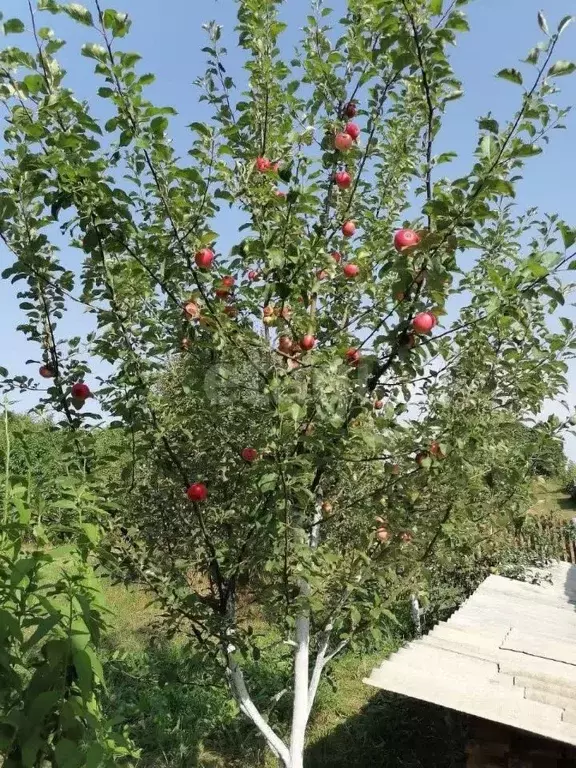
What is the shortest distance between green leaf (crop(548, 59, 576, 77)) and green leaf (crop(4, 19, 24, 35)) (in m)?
1.57

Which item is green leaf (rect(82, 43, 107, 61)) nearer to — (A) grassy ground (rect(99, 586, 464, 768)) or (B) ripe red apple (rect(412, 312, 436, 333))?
(B) ripe red apple (rect(412, 312, 436, 333))

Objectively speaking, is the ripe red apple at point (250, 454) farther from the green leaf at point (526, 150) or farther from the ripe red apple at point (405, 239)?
the green leaf at point (526, 150)

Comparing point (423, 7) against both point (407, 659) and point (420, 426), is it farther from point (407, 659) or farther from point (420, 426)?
point (407, 659)

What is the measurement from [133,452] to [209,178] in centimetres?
110

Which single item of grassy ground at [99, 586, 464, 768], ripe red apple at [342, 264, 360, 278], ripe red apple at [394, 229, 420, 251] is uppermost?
ripe red apple at [342, 264, 360, 278]

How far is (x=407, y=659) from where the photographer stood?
9.64 feet

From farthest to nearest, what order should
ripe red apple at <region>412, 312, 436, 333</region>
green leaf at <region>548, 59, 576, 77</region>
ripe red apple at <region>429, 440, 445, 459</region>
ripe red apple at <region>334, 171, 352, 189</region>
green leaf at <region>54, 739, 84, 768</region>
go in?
1. ripe red apple at <region>334, 171, 352, 189</region>
2. ripe red apple at <region>429, 440, 445, 459</region>
3. ripe red apple at <region>412, 312, 436, 333</region>
4. green leaf at <region>548, 59, 576, 77</region>
5. green leaf at <region>54, 739, 84, 768</region>

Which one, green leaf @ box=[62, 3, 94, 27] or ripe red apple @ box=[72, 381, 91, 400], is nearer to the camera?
green leaf @ box=[62, 3, 94, 27]

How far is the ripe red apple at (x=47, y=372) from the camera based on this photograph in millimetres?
2457

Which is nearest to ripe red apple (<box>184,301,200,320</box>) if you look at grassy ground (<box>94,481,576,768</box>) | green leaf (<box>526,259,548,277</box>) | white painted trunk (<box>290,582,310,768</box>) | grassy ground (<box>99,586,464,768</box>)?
green leaf (<box>526,259,548,277</box>)

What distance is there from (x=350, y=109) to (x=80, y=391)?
1682mm

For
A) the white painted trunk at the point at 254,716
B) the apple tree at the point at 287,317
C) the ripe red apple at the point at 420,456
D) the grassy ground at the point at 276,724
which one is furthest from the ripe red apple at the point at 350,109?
the grassy ground at the point at 276,724

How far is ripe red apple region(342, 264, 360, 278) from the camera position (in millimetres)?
2648

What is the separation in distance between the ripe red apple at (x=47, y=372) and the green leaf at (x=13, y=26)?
1196 millimetres
